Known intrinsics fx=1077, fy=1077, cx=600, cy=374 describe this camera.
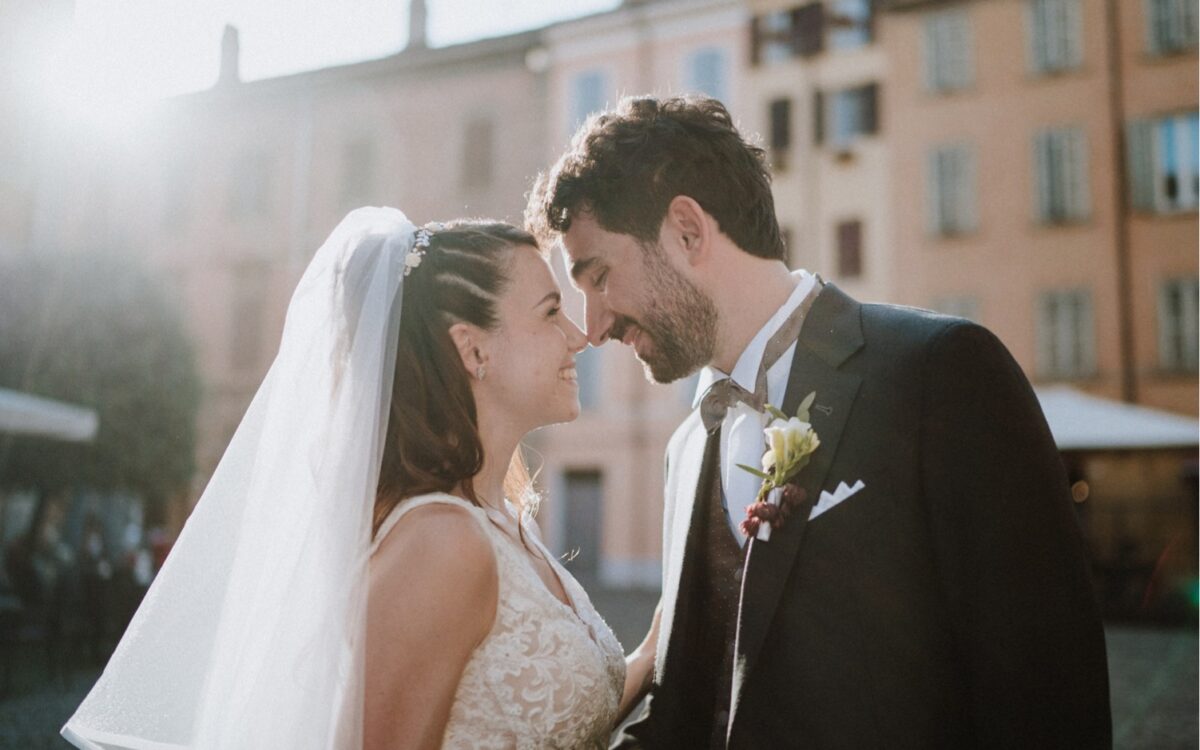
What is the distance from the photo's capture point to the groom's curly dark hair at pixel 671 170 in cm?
Result: 278

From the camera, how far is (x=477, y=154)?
76.2ft

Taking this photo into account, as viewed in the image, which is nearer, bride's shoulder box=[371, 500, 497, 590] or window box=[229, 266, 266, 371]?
bride's shoulder box=[371, 500, 497, 590]

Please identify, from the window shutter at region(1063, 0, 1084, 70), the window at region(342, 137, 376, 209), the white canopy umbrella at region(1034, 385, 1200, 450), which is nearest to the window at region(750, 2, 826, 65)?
the window shutter at region(1063, 0, 1084, 70)

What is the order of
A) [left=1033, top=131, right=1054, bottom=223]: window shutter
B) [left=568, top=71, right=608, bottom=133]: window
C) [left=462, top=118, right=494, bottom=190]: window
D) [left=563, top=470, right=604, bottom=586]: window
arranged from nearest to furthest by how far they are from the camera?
1. [left=1033, top=131, right=1054, bottom=223]: window shutter
2. [left=563, top=470, right=604, bottom=586]: window
3. [left=568, top=71, right=608, bottom=133]: window
4. [left=462, top=118, right=494, bottom=190]: window

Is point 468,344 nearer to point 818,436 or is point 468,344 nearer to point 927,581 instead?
point 818,436

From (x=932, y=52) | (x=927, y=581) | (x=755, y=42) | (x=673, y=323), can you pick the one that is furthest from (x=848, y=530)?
(x=755, y=42)

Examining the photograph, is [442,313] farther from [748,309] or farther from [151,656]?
[151,656]

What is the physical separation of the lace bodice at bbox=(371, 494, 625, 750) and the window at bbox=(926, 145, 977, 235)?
17.2m

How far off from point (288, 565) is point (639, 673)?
43.4 inches

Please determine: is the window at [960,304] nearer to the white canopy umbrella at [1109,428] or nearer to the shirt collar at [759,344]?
the white canopy umbrella at [1109,428]

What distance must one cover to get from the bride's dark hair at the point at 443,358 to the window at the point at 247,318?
23026 millimetres

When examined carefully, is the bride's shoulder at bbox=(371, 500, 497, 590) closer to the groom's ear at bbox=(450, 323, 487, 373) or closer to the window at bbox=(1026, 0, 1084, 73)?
the groom's ear at bbox=(450, 323, 487, 373)

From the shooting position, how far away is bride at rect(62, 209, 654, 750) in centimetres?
236

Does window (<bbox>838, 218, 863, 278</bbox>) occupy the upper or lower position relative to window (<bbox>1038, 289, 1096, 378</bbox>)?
upper
